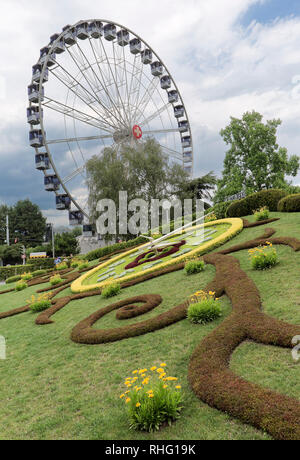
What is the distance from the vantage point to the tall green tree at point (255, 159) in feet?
90.6

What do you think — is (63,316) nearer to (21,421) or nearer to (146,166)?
(21,421)

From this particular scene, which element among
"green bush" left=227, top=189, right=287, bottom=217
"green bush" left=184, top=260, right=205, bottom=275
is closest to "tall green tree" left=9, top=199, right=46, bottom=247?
"green bush" left=227, top=189, right=287, bottom=217

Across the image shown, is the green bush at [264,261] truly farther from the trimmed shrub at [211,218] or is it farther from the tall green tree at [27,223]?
the tall green tree at [27,223]

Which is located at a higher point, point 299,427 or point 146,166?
point 146,166

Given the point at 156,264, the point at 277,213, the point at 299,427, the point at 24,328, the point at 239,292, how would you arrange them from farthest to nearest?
the point at 277,213 < the point at 156,264 < the point at 24,328 < the point at 239,292 < the point at 299,427

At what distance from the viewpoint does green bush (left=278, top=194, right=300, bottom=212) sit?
36.9 feet

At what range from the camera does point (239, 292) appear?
5.49 meters

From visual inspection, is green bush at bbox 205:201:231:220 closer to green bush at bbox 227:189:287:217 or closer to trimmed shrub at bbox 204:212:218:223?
trimmed shrub at bbox 204:212:218:223

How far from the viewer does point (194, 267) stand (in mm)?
7902

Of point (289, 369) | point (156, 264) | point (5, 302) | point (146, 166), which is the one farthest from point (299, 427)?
point (146, 166)

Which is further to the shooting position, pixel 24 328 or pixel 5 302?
pixel 5 302

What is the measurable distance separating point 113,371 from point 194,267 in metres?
4.07

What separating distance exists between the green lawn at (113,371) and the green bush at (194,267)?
0.65 meters

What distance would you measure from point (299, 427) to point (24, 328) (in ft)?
21.9
